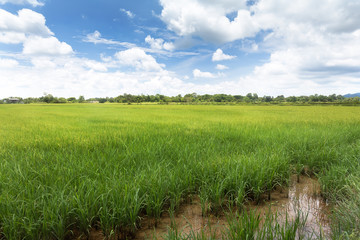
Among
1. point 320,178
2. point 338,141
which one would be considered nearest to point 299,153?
point 320,178

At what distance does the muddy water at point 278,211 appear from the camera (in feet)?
6.12

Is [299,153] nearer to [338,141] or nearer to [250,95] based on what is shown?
[338,141]

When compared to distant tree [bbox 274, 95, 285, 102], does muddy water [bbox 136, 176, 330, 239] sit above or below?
below

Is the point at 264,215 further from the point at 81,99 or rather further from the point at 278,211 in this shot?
the point at 81,99

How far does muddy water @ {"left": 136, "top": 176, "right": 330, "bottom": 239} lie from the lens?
1865 millimetres

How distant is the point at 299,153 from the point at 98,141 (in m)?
4.82

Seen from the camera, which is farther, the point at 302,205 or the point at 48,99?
the point at 48,99

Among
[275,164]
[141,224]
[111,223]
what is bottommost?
[141,224]

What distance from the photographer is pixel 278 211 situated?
2.20m

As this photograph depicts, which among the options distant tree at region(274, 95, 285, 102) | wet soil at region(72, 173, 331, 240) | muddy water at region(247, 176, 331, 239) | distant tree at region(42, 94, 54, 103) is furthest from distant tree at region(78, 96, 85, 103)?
muddy water at region(247, 176, 331, 239)

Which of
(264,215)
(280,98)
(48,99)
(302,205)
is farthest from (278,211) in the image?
(48,99)

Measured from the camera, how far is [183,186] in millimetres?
2480

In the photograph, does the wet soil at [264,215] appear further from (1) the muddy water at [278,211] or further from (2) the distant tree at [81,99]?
(2) the distant tree at [81,99]

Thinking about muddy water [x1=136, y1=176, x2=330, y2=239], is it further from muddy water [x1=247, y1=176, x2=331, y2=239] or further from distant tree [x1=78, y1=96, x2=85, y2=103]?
distant tree [x1=78, y1=96, x2=85, y2=103]
